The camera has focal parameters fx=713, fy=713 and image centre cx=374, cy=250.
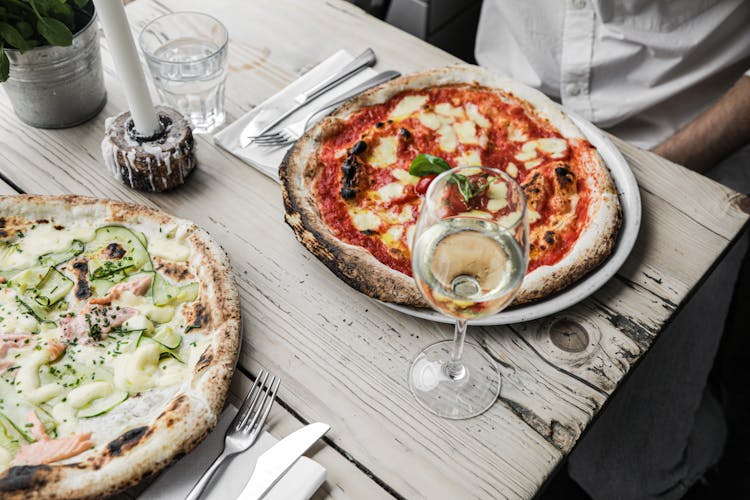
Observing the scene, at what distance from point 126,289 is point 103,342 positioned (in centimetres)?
12

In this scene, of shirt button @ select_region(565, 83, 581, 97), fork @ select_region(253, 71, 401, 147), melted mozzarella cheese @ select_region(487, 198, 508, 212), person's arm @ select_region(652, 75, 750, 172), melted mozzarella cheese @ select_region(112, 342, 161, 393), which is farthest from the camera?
shirt button @ select_region(565, 83, 581, 97)

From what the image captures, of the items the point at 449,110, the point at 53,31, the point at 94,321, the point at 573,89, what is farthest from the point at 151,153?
the point at 573,89

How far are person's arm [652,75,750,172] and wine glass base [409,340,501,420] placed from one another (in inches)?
46.7

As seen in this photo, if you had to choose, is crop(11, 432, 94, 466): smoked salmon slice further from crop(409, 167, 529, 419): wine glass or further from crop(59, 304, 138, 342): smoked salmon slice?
crop(409, 167, 529, 419): wine glass

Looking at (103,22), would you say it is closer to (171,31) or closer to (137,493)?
(171,31)

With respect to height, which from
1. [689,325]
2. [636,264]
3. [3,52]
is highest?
[3,52]

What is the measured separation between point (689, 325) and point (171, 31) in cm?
172

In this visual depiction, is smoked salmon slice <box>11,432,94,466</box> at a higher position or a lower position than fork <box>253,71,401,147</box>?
lower

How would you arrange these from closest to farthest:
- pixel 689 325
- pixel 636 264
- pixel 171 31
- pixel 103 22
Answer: pixel 103 22
pixel 636 264
pixel 171 31
pixel 689 325

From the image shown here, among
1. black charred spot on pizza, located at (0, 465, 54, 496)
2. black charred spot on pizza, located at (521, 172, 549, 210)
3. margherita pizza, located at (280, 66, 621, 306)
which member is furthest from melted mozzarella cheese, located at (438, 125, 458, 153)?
black charred spot on pizza, located at (0, 465, 54, 496)

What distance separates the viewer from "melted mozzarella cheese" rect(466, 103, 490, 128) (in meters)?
1.89

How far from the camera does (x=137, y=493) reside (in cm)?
123

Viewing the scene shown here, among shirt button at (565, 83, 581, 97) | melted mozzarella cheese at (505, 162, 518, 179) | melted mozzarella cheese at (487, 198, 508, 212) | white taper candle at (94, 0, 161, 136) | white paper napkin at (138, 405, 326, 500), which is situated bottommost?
shirt button at (565, 83, 581, 97)

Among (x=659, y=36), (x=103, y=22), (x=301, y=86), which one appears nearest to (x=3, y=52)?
(x=103, y=22)
